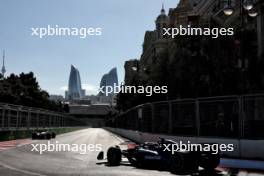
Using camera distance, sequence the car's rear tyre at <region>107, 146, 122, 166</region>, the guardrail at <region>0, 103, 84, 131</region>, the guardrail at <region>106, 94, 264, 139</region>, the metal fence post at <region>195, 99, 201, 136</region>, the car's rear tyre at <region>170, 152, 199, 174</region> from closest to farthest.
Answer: the car's rear tyre at <region>170, 152, 199, 174</region>
the car's rear tyre at <region>107, 146, 122, 166</region>
the guardrail at <region>106, 94, 264, 139</region>
the metal fence post at <region>195, 99, 201, 136</region>
the guardrail at <region>0, 103, 84, 131</region>

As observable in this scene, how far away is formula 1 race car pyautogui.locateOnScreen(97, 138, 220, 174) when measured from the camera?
1503 centimetres

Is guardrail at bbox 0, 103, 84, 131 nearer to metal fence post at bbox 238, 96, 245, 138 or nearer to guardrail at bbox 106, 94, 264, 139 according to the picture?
guardrail at bbox 106, 94, 264, 139

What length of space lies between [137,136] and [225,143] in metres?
16.9

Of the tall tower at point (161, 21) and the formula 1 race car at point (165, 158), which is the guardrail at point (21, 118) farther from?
the tall tower at point (161, 21)

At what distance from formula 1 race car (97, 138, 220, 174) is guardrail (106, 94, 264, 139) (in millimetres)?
3804

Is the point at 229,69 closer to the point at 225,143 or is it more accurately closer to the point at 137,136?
the point at 137,136

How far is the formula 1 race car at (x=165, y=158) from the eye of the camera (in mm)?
15031

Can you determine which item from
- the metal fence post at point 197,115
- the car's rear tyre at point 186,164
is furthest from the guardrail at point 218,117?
the car's rear tyre at point 186,164

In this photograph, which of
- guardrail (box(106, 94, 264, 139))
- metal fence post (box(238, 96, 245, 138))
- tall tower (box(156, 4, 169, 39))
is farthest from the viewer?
tall tower (box(156, 4, 169, 39))

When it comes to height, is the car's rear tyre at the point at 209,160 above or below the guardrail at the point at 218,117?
below

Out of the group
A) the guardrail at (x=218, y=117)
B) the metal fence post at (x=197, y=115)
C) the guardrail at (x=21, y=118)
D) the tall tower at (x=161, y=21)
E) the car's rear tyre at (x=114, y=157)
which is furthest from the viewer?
the tall tower at (x=161, y=21)

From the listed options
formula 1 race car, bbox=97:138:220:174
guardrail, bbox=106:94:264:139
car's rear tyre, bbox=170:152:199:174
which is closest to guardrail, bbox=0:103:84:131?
guardrail, bbox=106:94:264:139

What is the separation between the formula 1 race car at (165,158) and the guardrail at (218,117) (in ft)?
12.5

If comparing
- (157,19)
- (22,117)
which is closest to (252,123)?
(22,117)
